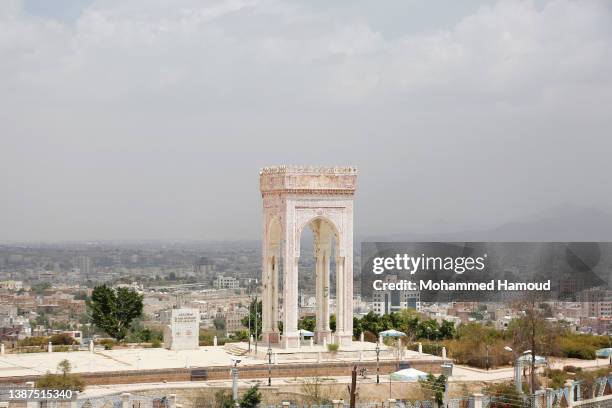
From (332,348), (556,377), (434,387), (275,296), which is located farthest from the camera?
(275,296)

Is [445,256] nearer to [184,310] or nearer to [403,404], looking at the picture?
[184,310]

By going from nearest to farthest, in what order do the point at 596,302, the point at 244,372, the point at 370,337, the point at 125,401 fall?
1. the point at 125,401
2. the point at 244,372
3. the point at 370,337
4. the point at 596,302

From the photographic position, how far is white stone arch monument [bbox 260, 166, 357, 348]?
26891mm

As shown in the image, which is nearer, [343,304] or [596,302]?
[343,304]

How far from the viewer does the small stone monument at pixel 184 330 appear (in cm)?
2883

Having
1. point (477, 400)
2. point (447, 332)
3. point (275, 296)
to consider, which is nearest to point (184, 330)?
point (275, 296)

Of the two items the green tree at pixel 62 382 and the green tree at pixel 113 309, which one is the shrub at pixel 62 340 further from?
the green tree at pixel 62 382

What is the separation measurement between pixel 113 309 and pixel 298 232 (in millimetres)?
8041

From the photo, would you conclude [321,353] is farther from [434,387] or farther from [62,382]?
[62,382]

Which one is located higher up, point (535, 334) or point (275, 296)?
point (275, 296)

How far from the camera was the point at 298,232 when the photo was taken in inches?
1064

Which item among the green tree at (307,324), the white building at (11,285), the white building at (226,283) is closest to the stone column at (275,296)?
the green tree at (307,324)

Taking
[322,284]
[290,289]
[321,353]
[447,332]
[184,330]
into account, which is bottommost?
[321,353]

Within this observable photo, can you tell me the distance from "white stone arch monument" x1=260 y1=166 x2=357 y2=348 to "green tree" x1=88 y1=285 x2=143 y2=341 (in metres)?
6.34
